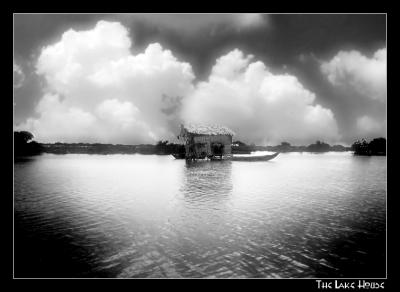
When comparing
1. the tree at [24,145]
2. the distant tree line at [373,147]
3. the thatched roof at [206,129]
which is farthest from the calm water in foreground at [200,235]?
the distant tree line at [373,147]

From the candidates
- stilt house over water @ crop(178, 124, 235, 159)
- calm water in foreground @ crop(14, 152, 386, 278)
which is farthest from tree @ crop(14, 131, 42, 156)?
calm water in foreground @ crop(14, 152, 386, 278)

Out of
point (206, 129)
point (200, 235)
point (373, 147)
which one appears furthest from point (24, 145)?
point (373, 147)

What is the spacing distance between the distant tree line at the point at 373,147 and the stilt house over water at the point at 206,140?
55382mm

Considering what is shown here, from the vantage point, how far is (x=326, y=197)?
17.4 metres

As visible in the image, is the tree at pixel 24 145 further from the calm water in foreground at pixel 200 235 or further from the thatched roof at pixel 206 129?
the calm water in foreground at pixel 200 235

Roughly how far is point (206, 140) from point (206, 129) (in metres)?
2.10

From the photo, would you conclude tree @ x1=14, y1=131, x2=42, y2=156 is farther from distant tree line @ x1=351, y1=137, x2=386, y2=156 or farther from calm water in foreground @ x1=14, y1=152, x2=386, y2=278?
distant tree line @ x1=351, y1=137, x2=386, y2=156

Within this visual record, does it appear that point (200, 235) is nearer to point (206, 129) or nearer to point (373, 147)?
point (206, 129)

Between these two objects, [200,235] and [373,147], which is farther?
[373,147]

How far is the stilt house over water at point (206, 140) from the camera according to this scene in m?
55.8

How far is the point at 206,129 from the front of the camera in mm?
56906
